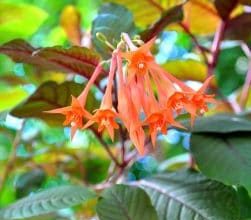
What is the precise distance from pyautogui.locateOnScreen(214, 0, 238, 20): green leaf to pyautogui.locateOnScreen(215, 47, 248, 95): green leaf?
13.9 inches

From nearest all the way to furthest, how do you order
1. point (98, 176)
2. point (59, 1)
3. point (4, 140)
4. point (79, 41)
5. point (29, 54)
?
point (29, 54) → point (79, 41) → point (98, 176) → point (4, 140) → point (59, 1)

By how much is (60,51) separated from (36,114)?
0.12 metres

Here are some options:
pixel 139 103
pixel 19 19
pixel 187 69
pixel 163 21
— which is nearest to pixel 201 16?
pixel 187 69

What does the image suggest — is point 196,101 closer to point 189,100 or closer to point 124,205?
point 189,100

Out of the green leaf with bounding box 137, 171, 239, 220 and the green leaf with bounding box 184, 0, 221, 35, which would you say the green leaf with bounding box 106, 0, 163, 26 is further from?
the green leaf with bounding box 137, 171, 239, 220

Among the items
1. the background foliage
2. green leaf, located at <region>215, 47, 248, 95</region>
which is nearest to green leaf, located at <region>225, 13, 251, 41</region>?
the background foliage

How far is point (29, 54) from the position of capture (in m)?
0.62

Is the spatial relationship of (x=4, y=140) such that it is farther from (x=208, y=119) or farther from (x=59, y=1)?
(x=208, y=119)

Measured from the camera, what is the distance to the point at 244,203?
652 mm

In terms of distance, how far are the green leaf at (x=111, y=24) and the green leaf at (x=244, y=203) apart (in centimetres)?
24

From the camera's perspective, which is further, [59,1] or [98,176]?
[59,1]

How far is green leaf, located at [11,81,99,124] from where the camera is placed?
0.65m

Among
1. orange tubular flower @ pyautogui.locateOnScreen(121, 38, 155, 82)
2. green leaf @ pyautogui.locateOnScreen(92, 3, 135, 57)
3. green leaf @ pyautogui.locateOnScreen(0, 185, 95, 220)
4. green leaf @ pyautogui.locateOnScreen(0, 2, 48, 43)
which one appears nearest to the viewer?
orange tubular flower @ pyautogui.locateOnScreen(121, 38, 155, 82)

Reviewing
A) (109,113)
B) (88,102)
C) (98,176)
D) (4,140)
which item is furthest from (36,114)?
(4,140)
